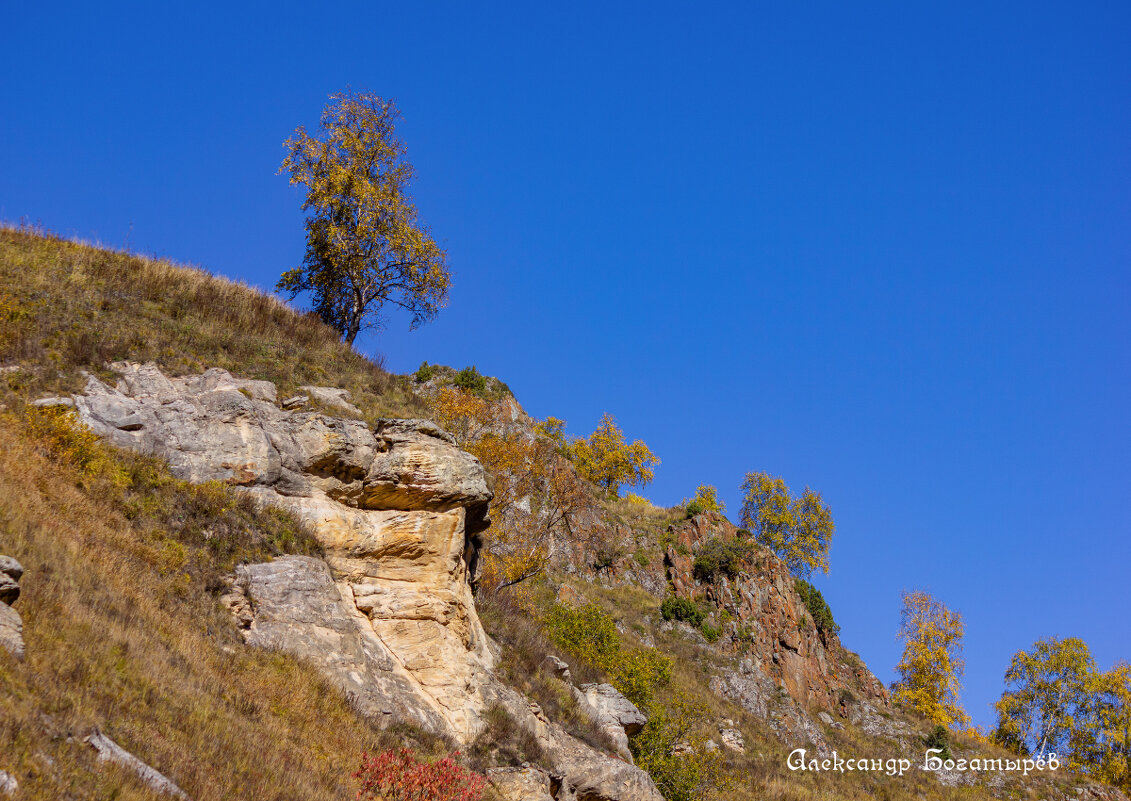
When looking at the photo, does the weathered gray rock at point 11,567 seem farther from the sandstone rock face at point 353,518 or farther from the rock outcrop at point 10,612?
the sandstone rock face at point 353,518

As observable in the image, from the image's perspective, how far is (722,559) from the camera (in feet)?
167

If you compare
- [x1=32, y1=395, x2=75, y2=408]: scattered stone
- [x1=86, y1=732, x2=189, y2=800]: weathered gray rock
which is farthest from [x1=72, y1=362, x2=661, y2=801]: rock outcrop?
[x1=86, y1=732, x2=189, y2=800]: weathered gray rock

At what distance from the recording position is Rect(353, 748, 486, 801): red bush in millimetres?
12867

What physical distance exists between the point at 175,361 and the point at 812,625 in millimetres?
42600

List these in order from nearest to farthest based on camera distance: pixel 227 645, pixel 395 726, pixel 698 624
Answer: pixel 227 645, pixel 395 726, pixel 698 624

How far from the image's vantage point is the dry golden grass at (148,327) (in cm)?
1888

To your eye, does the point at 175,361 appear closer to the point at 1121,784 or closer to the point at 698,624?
the point at 698,624

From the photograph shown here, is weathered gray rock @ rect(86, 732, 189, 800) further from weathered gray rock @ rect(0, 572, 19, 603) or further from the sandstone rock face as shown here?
the sandstone rock face

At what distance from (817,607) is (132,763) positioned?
51.2 m

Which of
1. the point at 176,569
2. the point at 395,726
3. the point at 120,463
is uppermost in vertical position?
the point at 120,463

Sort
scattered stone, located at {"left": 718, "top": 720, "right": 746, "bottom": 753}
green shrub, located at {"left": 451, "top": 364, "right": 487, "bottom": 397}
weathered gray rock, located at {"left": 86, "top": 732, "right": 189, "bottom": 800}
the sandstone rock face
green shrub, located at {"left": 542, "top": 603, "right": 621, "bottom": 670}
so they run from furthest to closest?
1. green shrub, located at {"left": 451, "top": 364, "right": 487, "bottom": 397}
2. scattered stone, located at {"left": 718, "top": 720, "right": 746, "bottom": 753}
3. green shrub, located at {"left": 542, "top": 603, "right": 621, "bottom": 670}
4. the sandstone rock face
5. weathered gray rock, located at {"left": 86, "top": 732, "right": 189, "bottom": 800}

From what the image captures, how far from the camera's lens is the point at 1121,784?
5419 cm

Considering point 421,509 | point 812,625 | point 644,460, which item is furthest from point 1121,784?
point 421,509

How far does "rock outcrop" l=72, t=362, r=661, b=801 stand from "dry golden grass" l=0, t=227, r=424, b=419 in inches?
40.3
